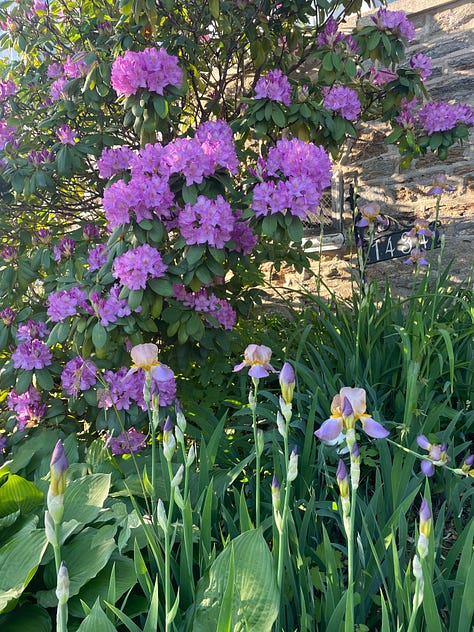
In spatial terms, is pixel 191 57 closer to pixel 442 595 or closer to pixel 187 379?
pixel 187 379

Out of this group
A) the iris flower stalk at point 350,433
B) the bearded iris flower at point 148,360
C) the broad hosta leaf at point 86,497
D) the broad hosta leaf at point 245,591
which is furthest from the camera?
the broad hosta leaf at point 86,497

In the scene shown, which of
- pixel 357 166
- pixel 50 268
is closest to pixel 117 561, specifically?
pixel 50 268

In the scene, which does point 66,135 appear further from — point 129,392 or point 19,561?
point 19,561

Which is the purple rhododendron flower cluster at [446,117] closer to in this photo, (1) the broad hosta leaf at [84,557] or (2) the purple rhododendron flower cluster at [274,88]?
(2) the purple rhododendron flower cluster at [274,88]

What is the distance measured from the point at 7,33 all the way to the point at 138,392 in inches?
74.9

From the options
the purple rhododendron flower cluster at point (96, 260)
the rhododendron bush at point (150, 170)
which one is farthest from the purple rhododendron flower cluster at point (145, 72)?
the purple rhododendron flower cluster at point (96, 260)

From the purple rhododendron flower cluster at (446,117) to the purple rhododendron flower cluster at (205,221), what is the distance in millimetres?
1301

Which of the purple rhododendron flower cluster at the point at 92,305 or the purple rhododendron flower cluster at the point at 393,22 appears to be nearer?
the purple rhododendron flower cluster at the point at 92,305

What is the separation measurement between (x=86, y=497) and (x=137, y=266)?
29.2 inches

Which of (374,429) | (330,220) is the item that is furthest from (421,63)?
(374,429)

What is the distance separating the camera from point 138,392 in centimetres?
204

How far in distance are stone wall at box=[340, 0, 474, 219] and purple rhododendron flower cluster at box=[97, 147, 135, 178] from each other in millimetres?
2018

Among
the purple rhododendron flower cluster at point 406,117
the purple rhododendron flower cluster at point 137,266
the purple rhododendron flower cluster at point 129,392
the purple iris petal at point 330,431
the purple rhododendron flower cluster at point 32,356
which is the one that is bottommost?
the purple rhododendron flower cluster at point 129,392

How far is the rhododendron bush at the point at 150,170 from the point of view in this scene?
1.88 m
